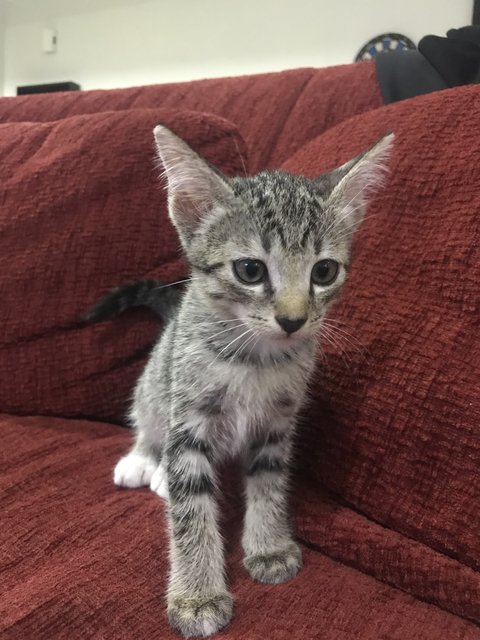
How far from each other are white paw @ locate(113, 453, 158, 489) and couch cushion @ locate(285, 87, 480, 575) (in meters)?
0.28

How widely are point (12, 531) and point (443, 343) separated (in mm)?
654

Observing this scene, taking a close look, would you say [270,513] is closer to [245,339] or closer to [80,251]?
[245,339]

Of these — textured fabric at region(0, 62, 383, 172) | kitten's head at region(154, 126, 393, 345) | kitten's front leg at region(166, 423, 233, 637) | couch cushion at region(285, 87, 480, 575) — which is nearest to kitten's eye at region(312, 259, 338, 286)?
kitten's head at region(154, 126, 393, 345)

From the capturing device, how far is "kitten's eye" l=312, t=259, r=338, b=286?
79 centimetres

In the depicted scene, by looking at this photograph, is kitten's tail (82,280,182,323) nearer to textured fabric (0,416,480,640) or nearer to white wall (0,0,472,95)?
textured fabric (0,416,480,640)

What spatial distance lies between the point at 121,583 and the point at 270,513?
0.74 feet

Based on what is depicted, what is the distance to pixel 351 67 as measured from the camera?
1426mm

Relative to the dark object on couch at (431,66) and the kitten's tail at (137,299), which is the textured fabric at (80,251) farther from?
the dark object on couch at (431,66)

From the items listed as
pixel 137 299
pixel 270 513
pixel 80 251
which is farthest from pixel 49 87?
pixel 270 513

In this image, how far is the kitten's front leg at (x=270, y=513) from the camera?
2.52 ft

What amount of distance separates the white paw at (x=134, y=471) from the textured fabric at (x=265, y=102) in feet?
2.34

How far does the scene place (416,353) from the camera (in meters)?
0.83

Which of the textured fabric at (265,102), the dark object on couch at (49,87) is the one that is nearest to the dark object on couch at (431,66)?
the textured fabric at (265,102)

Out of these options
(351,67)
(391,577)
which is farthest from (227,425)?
(351,67)
